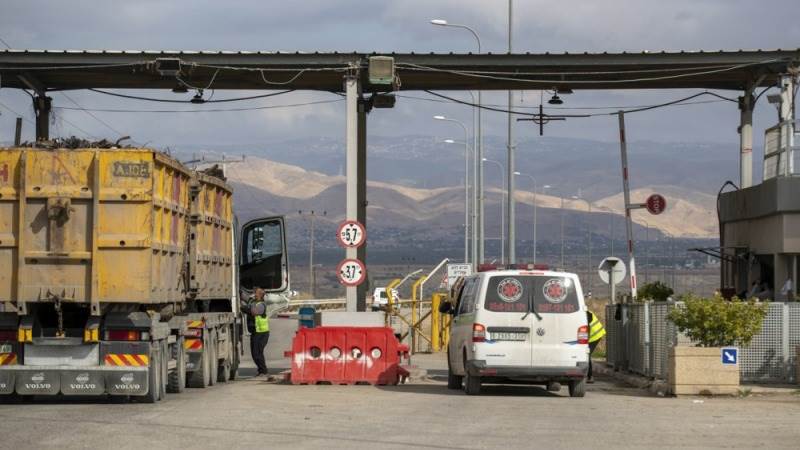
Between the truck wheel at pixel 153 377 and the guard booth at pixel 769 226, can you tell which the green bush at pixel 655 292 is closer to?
the guard booth at pixel 769 226

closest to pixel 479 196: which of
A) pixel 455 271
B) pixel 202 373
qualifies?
pixel 455 271

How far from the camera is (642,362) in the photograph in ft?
86.2

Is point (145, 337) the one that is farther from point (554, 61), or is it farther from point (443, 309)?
point (554, 61)

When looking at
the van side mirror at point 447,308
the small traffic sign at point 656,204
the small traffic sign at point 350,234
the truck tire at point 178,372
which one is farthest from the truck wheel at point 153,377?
the small traffic sign at point 656,204

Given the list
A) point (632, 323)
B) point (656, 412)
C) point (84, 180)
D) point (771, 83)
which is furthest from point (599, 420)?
point (771, 83)

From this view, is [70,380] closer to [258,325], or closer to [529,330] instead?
[529,330]

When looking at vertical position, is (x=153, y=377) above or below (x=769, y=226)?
below

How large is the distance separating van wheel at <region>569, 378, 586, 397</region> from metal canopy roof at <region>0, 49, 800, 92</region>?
10.0m

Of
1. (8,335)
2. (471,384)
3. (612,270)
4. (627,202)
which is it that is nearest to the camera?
(8,335)

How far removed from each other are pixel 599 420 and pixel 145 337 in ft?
20.6

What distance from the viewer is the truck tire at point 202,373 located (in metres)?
23.9

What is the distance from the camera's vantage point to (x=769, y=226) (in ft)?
93.3

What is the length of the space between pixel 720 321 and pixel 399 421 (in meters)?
7.56

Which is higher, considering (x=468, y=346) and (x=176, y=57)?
(x=176, y=57)
